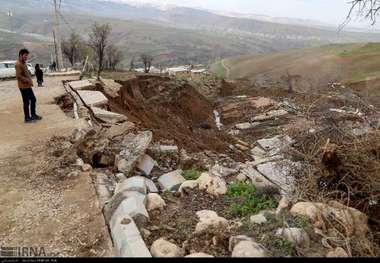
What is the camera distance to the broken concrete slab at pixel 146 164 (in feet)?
19.6

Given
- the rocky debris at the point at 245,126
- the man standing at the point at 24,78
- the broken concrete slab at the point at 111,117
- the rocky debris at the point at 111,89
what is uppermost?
the man standing at the point at 24,78

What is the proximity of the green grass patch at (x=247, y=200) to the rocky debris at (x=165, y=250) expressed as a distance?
103 centimetres

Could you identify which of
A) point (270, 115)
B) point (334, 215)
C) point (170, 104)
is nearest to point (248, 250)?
point (334, 215)

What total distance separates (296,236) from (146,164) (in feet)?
10.7

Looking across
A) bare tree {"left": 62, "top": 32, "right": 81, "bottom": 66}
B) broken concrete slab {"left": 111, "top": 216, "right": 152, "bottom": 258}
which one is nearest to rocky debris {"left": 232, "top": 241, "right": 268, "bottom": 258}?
broken concrete slab {"left": 111, "top": 216, "right": 152, "bottom": 258}

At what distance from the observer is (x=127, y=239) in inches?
137

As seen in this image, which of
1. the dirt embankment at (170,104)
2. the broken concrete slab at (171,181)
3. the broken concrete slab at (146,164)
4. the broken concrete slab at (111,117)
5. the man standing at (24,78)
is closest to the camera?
the broken concrete slab at (171,181)

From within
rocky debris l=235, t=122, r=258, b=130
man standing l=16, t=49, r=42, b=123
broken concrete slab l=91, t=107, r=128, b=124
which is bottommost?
rocky debris l=235, t=122, r=258, b=130

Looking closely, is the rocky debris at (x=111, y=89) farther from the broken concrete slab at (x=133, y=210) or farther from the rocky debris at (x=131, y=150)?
the broken concrete slab at (x=133, y=210)

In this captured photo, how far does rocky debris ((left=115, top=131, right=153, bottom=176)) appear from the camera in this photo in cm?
575

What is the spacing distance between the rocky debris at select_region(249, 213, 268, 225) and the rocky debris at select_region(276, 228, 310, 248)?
0.28m

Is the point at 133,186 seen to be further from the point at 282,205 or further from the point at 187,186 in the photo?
the point at 282,205

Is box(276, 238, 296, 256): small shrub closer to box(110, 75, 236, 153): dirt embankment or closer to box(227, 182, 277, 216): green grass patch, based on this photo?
box(227, 182, 277, 216): green grass patch

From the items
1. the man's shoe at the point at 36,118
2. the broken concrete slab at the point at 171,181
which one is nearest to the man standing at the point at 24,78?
the man's shoe at the point at 36,118
